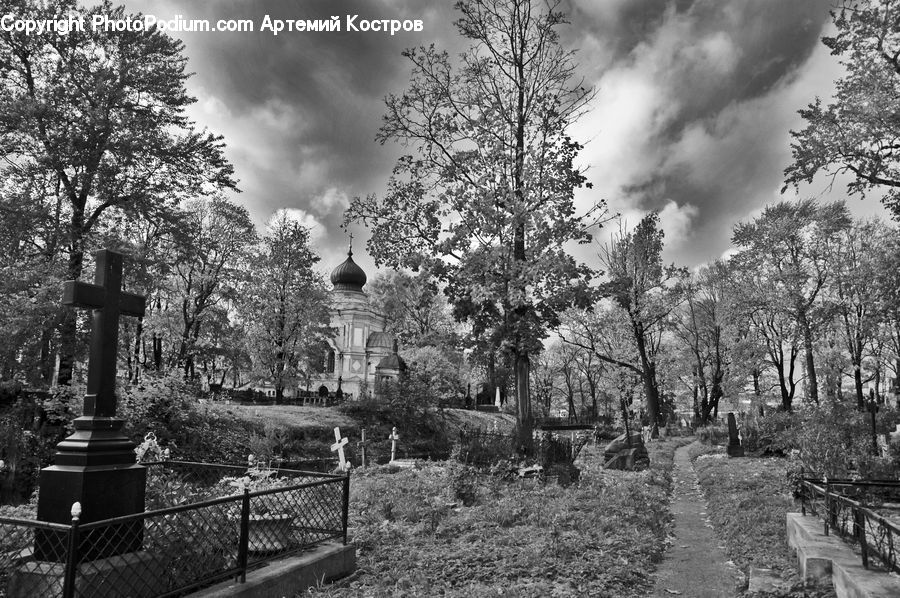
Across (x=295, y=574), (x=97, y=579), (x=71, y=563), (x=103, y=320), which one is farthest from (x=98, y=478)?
(x=295, y=574)

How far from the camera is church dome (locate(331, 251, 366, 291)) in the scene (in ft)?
189

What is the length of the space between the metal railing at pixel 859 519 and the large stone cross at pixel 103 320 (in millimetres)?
6958

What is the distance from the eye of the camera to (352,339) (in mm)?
56250

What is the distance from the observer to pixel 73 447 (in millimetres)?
5277

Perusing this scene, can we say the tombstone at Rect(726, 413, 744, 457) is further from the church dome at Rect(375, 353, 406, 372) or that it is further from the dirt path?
the church dome at Rect(375, 353, 406, 372)

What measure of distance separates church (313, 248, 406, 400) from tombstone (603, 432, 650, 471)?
124ft

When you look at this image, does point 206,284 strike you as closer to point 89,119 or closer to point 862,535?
point 89,119

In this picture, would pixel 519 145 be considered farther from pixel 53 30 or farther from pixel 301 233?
→ pixel 301 233

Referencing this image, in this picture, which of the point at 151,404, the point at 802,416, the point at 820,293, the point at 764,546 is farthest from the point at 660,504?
the point at 820,293

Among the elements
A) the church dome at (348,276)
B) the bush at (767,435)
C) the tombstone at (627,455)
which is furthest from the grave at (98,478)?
the church dome at (348,276)

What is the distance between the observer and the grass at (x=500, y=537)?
20.5 ft

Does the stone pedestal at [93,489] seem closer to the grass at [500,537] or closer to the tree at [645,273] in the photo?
the grass at [500,537]

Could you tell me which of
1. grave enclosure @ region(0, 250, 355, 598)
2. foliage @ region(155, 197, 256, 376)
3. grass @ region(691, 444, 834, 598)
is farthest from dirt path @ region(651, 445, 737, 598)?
foliage @ region(155, 197, 256, 376)

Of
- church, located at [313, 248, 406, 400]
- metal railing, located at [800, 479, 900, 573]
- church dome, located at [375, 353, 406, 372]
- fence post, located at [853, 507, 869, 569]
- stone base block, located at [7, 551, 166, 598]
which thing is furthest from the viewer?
church, located at [313, 248, 406, 400]
